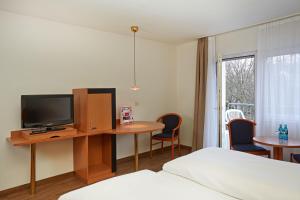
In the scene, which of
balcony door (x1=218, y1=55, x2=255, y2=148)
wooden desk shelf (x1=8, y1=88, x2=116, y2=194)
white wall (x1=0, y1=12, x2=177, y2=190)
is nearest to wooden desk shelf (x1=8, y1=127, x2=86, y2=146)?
wooden desk shelf (x1=8, y1=88, x2=116, y2=194)

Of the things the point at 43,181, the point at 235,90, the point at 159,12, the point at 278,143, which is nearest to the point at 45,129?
the point at 43,181

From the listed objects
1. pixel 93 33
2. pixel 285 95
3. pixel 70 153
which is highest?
pixel 93 33

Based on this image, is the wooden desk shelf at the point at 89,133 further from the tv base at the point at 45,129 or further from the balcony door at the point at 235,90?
the balcony door at the point at 235,90

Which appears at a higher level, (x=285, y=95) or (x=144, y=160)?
(x=285, y=95)

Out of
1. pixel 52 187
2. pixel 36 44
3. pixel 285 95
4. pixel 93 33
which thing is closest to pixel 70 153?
pixel 52 187

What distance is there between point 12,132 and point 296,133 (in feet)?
13.5

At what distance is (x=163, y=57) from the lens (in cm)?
476

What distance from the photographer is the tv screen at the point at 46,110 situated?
2.74m

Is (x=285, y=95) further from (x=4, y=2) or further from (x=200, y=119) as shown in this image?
(x=4, y=2)

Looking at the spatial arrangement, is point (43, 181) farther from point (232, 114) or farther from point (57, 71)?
point (232, 114)

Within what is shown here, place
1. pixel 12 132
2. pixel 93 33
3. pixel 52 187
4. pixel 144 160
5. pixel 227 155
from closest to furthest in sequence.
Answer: pixel 227 155
pixel 12 132
pixel 52 187
pixel 93 33
pixel 144 160

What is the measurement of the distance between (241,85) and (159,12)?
2.26 m

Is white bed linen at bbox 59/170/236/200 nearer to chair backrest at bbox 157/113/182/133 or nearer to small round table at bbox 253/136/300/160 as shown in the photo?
small round table at bbox 253/136/300/160

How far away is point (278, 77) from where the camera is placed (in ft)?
10.8
